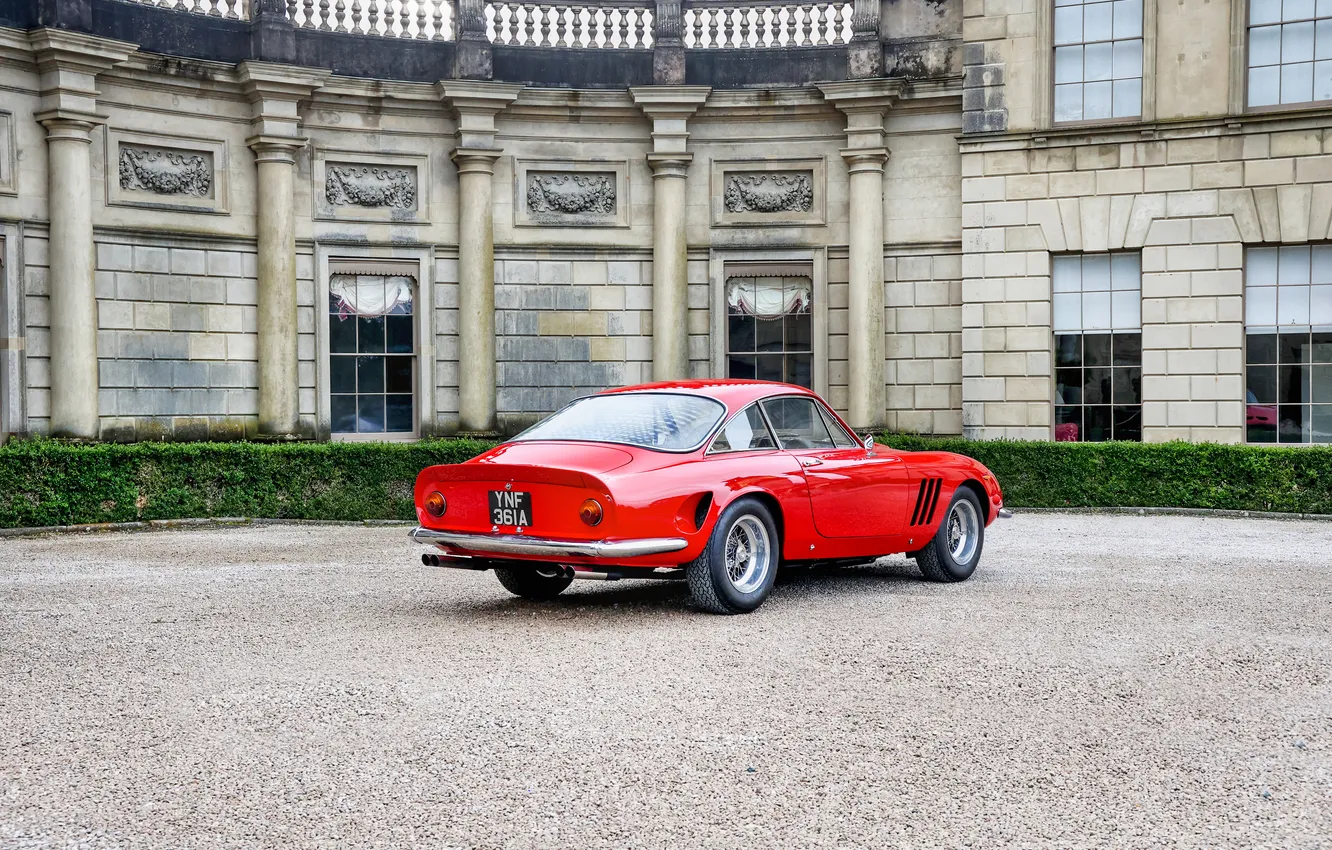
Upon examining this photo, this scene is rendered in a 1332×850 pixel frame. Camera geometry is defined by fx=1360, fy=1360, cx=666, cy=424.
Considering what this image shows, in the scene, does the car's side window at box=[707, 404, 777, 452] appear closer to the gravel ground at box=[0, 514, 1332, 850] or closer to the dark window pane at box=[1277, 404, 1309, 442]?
the gravel ground at box=[0, 514, 1332, 850]

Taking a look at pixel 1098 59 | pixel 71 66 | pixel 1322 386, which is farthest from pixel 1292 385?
pixel 71 66

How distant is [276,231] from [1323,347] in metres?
14.2

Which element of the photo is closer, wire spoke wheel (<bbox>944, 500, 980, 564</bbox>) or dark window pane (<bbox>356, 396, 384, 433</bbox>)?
wire spoke wheel (<bbox>944, 500, 980, 564</bbox>)

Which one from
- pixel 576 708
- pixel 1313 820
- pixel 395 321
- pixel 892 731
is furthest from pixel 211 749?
pixel 395 321

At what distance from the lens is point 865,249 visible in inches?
774

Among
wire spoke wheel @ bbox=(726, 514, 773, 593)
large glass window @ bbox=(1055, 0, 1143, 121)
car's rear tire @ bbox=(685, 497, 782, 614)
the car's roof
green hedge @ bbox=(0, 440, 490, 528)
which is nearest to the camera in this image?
car's rear tire @ bbox=(685, 497, 782, 614)

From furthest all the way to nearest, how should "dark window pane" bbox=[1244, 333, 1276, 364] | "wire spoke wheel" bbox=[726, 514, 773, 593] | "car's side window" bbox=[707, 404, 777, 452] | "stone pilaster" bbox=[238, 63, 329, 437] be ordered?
1. "dark window pane" bbox=[1244, 333, 1276, 364]
2. "stone pilaster" bbox=[238, 63, 329, 437]
3. "car's side window" bbox=[707, 404, 777, 452]
4. "wire spoke wheel" bbox=[726, 514, 773, 593]

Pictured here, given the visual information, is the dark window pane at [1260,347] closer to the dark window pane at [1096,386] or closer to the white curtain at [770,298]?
the dark window pane at [1096,386]

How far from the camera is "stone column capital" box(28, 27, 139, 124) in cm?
1648

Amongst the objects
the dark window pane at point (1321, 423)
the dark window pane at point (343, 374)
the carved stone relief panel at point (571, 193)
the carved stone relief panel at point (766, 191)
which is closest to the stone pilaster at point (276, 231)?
the dark window pane at point (343, 374)

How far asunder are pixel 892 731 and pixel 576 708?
1.32 metres

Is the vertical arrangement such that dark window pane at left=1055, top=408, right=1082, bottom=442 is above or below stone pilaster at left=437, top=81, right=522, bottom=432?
below

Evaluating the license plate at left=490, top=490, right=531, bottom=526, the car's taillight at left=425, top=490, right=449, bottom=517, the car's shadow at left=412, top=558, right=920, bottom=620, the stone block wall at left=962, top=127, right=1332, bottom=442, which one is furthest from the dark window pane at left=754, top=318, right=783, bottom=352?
the license plate at left=490, top=490, right=531, bottom=526

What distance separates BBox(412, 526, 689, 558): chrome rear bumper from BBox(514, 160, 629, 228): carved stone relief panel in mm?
12285
